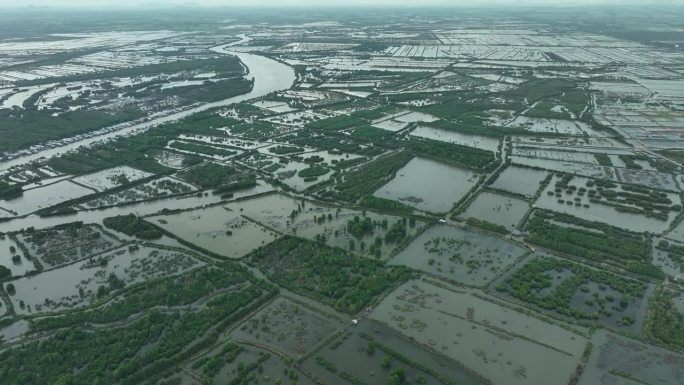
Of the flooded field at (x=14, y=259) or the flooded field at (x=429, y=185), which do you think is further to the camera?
the flooded field at (x=429, y=185)

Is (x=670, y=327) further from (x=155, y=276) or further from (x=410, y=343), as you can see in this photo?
(x=155, y=276)

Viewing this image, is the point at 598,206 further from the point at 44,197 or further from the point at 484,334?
the point at 44,197

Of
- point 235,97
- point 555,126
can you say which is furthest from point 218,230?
point 235,97

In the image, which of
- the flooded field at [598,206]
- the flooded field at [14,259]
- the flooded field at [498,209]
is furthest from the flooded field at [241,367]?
the flooded field at [598,206]

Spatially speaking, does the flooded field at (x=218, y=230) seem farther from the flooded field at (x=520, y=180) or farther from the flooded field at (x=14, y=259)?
the flooded field at (x=520, y=180)

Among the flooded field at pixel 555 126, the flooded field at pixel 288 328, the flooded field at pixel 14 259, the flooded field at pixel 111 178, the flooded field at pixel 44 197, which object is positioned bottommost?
the flooded field at pixel 288 328

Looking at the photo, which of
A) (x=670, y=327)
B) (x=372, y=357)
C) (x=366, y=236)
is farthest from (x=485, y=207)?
(x=372, y=357)
